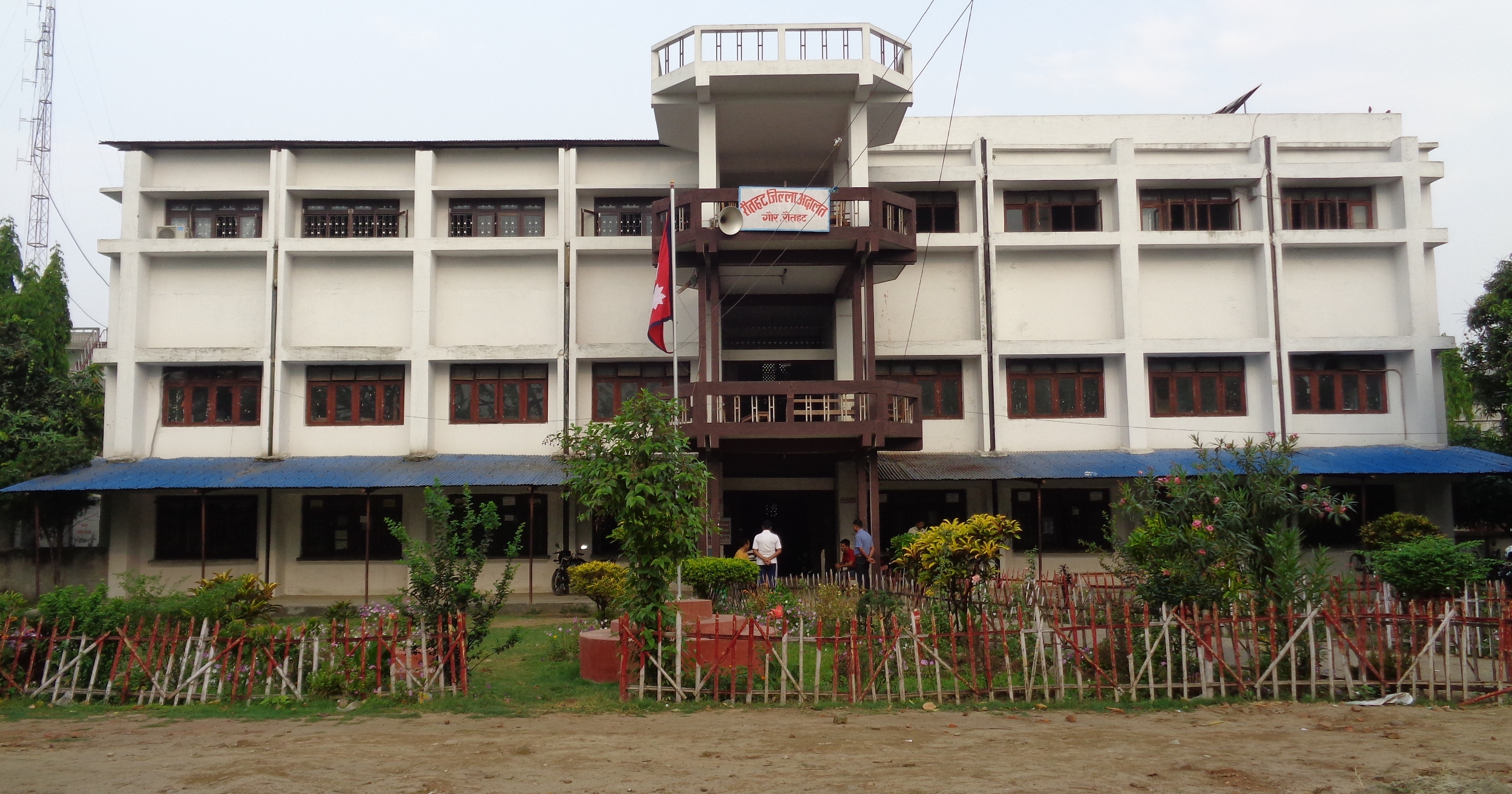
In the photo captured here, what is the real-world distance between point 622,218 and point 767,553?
9.01 m

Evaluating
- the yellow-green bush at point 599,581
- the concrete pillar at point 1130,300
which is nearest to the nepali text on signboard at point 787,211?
the yellow-green bush at point 599,581

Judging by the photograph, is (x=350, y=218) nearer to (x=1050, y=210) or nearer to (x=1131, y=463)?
(x=1050, y=210)

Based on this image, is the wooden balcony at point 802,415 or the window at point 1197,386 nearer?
the wooden balcony at point 802,415

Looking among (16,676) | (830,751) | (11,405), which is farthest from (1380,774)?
(11,405)

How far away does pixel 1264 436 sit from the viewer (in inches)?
861

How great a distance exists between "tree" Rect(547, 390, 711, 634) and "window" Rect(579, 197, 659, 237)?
11.8 metres

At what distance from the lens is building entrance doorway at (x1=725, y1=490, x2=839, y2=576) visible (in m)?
22.1

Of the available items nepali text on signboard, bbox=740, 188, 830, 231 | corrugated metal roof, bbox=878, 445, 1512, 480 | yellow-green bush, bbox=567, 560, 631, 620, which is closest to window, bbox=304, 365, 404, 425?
yellow-green bush, bbox=567, 560, 631, 620

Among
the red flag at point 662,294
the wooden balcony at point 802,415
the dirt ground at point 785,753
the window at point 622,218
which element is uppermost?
the window at point 622,218

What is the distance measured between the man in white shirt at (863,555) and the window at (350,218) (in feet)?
40.5

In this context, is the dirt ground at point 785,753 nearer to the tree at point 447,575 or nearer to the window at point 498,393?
the tree at point 447,575

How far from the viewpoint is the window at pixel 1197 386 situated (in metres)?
21.9

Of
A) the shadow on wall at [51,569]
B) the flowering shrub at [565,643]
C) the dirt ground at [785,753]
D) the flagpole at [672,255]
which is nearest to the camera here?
the dirt ground at [785,753]

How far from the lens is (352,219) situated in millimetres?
22141
